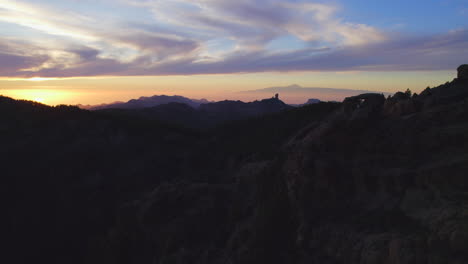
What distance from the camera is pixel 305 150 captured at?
82.4 feet

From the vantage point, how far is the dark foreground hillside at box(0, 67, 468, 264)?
16562mm

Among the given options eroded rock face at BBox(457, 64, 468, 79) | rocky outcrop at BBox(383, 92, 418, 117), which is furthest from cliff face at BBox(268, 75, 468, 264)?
eroded rock face at BBox(457, 64, 468, 79)

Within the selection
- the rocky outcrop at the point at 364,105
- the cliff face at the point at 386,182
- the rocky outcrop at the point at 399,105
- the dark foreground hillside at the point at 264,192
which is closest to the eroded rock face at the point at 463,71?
the cliff face at the point at 386,182

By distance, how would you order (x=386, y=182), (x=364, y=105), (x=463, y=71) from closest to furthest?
1. (x=386, y=182)
2. (x=463, y=71)
3. (x=364, y=105)

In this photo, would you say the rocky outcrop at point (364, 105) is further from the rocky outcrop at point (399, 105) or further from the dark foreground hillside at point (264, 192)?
the rocky outcrop at point (399, 105)

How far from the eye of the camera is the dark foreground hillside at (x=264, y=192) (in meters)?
16.6

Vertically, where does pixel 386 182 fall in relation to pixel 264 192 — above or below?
above

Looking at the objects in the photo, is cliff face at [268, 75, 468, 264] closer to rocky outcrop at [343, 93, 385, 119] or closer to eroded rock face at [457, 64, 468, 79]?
rocky outcrop at [343, 93, 385, 119]

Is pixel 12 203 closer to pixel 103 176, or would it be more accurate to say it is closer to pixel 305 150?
pixel 103 176

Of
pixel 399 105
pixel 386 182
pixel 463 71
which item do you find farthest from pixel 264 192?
pixel 463 71

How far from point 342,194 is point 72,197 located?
37758mm

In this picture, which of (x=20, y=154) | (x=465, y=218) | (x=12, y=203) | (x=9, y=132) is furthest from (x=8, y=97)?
(x=465, y=218)

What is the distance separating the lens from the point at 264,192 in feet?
86.8

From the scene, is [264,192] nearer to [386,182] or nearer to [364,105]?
[386,182]
